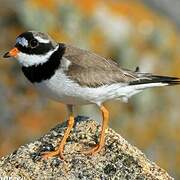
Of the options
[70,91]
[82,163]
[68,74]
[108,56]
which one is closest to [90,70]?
[68,74]

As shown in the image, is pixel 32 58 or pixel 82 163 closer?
pixel 82 163

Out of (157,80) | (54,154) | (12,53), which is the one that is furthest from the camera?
(157,80)

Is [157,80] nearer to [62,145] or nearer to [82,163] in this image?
[62,145]

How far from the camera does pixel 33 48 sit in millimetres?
9453

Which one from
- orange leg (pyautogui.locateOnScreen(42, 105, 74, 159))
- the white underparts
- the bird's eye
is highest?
the bird's eye

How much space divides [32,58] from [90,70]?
70cm

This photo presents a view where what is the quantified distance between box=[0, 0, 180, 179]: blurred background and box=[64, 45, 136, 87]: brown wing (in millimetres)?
5544

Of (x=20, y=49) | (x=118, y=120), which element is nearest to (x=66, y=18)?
(x=118, y=120)

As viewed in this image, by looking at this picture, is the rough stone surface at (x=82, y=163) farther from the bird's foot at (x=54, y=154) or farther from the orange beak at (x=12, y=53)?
the orange beak at (x=12, y=53)

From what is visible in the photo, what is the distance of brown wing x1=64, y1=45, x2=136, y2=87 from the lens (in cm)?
940

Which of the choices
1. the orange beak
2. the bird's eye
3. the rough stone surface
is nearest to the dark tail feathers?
the rough stone surface

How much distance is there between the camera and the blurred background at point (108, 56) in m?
16.1

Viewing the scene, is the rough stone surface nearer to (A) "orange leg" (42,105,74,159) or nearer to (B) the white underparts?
(A) "orange leg" (42,105,74,159)

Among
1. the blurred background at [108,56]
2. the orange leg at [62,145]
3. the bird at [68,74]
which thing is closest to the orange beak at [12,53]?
the bird at [68,74]
